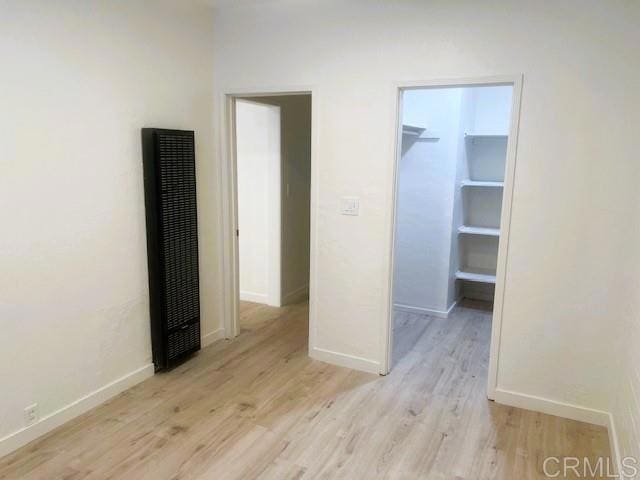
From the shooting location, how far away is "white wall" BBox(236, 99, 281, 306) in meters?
4.61

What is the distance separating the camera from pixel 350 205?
330 cm

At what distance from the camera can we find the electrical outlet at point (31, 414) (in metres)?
2.51

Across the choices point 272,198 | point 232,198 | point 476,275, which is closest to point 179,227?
point 232,198

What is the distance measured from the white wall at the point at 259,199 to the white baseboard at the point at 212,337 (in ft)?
3.09

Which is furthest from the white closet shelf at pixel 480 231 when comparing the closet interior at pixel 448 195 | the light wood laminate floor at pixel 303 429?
the light wood laminate floor at pixel 303 429

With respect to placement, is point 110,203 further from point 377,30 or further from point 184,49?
point 377,30

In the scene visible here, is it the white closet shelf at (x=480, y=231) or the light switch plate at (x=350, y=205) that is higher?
the light switch plate at (x=350, y=205)

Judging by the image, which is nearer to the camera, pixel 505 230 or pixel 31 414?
pixel 31 414

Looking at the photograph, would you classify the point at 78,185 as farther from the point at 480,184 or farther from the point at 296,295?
the point at 480,184

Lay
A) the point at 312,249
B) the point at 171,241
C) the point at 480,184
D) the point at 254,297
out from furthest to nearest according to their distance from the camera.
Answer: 1. the point at 254,297
2. the point at 480,184
3. the point at 312,249
4. the point at 171,241

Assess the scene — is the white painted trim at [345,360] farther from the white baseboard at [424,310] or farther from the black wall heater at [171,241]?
the white baseboard at [424,310]

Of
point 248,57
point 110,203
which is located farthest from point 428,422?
point 248,57

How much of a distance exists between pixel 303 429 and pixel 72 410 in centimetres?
136

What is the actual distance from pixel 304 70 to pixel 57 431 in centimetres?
273
